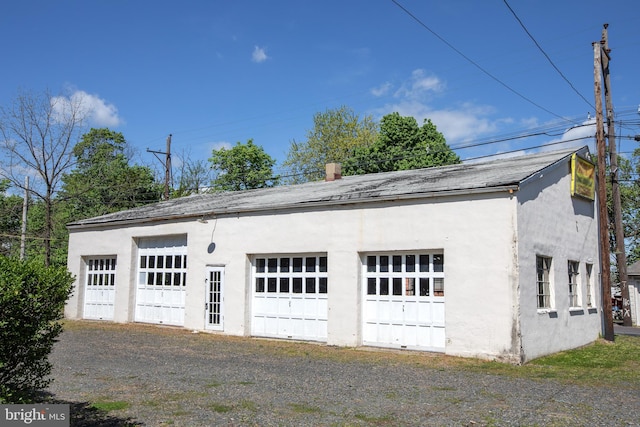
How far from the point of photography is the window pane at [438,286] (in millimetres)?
12555

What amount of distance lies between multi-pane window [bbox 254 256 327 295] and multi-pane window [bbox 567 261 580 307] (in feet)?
22.4

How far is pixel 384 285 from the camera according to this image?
43.9 feet

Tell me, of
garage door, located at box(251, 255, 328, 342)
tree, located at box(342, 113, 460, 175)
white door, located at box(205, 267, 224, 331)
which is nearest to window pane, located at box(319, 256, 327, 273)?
garage door, located at box(251, 255, 328, 342)

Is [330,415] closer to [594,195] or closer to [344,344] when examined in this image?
[344,344]

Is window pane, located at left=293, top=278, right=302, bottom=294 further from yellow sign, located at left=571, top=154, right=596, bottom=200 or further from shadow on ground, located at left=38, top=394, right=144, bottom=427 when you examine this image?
shadow on ground, located at left=38, top=394, right=144, bottom=427

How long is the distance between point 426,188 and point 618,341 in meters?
8.59

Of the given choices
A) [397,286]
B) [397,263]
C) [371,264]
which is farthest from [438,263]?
[371,264]

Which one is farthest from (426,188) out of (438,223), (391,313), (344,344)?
(344,344)

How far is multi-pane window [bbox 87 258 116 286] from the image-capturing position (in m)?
20.0

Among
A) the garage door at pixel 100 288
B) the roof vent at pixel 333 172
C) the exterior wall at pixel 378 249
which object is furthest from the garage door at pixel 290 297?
the garage door at pixel 100 288

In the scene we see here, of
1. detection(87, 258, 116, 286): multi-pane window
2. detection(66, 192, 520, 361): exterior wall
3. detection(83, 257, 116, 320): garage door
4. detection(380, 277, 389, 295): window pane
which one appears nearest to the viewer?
detection(66, 192, 520, 361): exterior wall

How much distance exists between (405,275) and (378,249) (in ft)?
2.92

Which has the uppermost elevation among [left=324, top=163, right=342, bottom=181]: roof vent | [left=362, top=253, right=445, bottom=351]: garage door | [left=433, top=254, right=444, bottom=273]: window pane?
[left=324, top=163, right=342, bottom=181]: roof vent

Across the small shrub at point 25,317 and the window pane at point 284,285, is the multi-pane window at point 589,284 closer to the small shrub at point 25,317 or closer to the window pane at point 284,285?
the window pane at point 284,285
